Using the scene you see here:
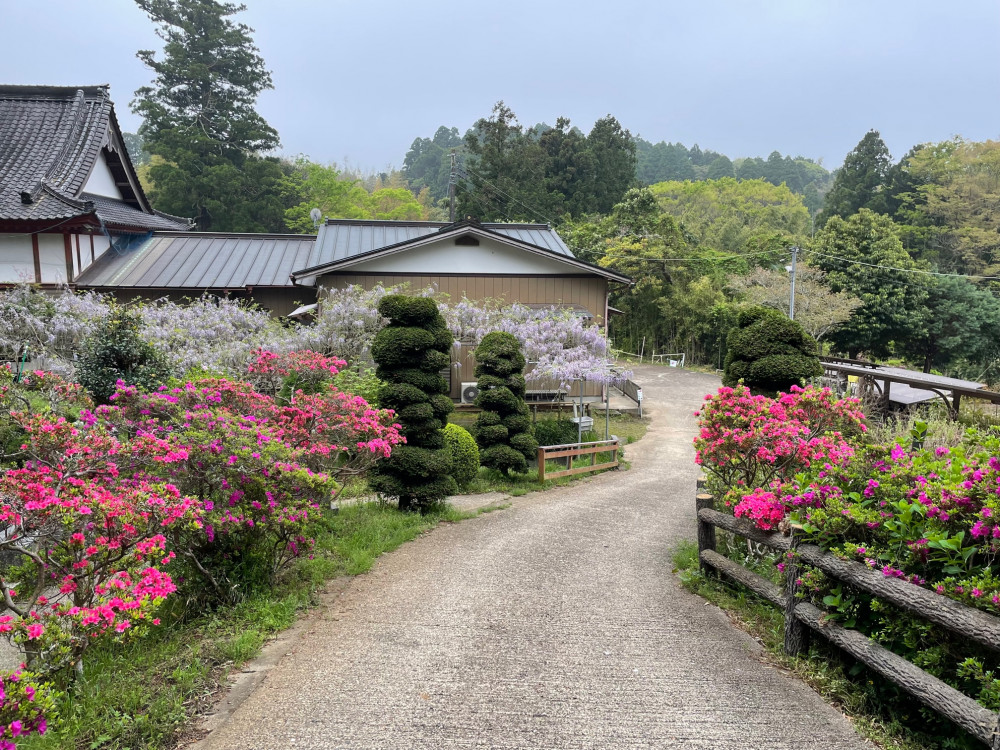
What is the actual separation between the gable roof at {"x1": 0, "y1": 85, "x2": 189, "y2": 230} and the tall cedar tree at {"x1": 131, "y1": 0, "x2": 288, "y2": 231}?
14.8 metres

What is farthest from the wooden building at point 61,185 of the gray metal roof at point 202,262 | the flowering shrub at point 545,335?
the flowering shrub at point 545,335

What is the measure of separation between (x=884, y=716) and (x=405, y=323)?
7.44 m

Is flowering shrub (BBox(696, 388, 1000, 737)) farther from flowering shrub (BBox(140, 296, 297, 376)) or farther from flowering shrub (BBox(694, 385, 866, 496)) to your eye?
flowering shrub (BBox(140, 296, 297, 376))

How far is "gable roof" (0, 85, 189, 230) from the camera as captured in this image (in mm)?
15336

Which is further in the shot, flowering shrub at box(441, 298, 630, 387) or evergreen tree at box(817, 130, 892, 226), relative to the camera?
evergreen tree at box(817, 130, 892, 226)

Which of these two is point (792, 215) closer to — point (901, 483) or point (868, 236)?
point (868, 236)

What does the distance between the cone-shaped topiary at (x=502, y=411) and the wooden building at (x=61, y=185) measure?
1088cm

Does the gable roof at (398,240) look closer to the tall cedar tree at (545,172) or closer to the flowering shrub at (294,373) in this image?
the flowering shrub at (294,373)

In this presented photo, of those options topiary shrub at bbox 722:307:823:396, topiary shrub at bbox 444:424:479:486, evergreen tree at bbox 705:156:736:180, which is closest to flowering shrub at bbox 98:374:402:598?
topiary shrub at bbox 444:424:479:486

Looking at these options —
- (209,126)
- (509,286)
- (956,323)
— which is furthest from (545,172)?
(509,286)

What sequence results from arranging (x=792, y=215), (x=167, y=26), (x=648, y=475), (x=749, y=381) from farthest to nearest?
(x=792, y=215) → (x=167, y=26) → (x=648, y=475) → (x=749, y=381)

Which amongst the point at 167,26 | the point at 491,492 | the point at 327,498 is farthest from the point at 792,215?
the point at 327,498

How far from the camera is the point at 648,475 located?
1334 centimetres

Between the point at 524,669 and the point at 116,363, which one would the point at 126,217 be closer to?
the point at 116,363
